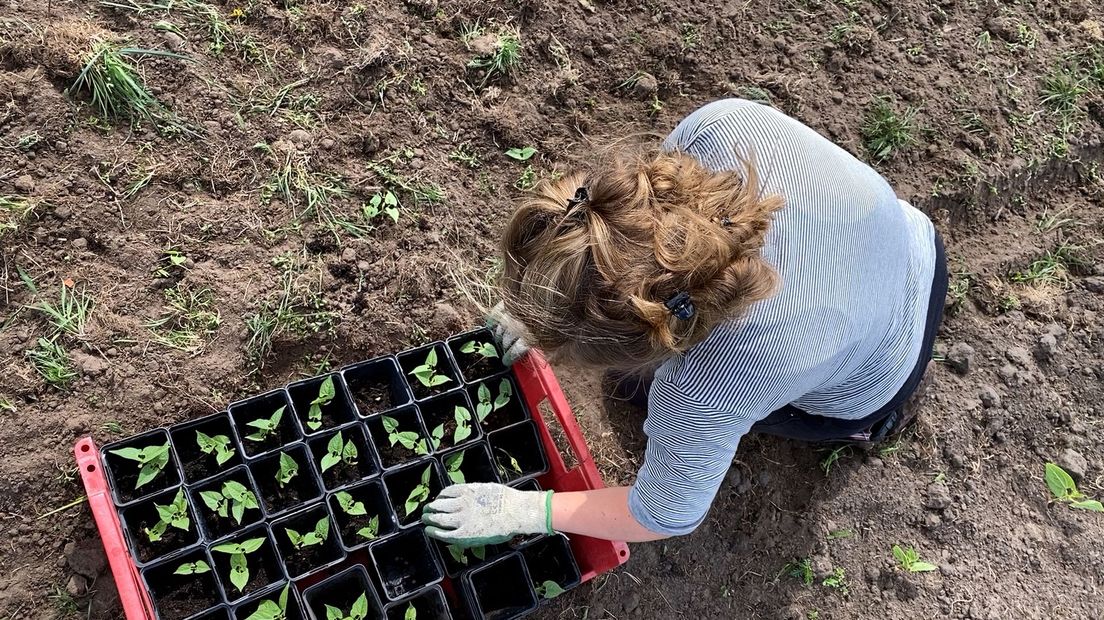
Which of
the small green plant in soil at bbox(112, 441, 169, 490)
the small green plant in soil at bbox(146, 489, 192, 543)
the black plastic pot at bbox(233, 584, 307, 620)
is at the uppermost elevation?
the small green plant in soil at bbox(112, 441, 169, 490)

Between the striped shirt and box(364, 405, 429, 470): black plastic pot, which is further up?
the striped shirt

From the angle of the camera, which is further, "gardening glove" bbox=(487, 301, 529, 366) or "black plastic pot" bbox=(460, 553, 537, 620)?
"gardening glove" bbox=(487, 301, 529, 366)

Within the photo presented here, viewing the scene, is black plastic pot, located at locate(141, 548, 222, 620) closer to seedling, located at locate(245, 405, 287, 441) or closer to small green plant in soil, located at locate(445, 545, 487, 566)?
seedling, located at locate(245, 405, 287, 441)

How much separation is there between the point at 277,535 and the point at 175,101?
4.25 feet

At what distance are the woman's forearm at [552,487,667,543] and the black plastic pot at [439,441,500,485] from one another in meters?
0.23

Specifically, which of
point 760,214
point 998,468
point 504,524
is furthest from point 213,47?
point 998,468

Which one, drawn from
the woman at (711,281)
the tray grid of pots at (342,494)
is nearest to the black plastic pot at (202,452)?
the tray grid of pots at (342,494)

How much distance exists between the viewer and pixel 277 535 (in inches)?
73.0

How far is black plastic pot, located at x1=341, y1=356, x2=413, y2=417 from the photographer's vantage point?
195 centimetres

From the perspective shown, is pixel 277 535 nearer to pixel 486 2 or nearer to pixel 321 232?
pixel 321 232

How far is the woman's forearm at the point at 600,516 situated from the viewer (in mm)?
1640

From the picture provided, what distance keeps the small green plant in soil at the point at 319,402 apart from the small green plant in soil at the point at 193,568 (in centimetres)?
40

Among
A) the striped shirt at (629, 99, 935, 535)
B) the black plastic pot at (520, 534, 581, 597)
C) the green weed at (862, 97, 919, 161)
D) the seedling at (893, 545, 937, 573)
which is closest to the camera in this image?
the striped shirt at (629, 99, 935, 535)

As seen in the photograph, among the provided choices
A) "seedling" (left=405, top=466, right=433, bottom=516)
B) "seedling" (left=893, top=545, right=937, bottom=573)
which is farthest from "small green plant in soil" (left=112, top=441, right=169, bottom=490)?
"seedling" (left=893, top=545, right=937, bottom=573)
